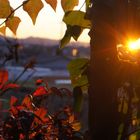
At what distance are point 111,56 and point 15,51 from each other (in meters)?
1.40

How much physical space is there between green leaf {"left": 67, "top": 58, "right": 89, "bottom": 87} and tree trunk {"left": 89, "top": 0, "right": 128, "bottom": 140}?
191 millimetres

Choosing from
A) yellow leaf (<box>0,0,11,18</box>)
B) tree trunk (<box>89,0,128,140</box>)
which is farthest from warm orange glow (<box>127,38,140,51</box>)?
yellow leaf (<box>0,0,11,18</box>)

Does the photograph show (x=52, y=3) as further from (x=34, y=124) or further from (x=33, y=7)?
(x=34, y=124)

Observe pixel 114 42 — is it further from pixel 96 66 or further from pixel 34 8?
pixel 34 8

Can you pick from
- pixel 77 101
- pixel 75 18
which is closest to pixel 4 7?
pixel 75 18

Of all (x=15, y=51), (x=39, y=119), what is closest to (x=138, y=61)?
(x=39, y=119)

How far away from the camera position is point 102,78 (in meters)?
1.24

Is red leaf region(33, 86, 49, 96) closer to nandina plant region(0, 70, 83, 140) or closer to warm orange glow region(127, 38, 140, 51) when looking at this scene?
nandina plant region(0, 70, 83, 140)

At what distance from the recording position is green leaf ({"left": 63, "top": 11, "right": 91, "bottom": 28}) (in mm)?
1422

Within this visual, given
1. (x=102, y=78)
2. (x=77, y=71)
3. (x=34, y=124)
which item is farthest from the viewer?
(x=77, y=71)

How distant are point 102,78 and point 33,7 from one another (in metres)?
0.30

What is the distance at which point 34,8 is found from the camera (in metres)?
1.41

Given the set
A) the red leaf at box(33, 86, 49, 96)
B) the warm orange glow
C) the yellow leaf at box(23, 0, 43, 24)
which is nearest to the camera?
the warm orange glow

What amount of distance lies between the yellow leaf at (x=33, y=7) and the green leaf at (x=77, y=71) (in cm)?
17
